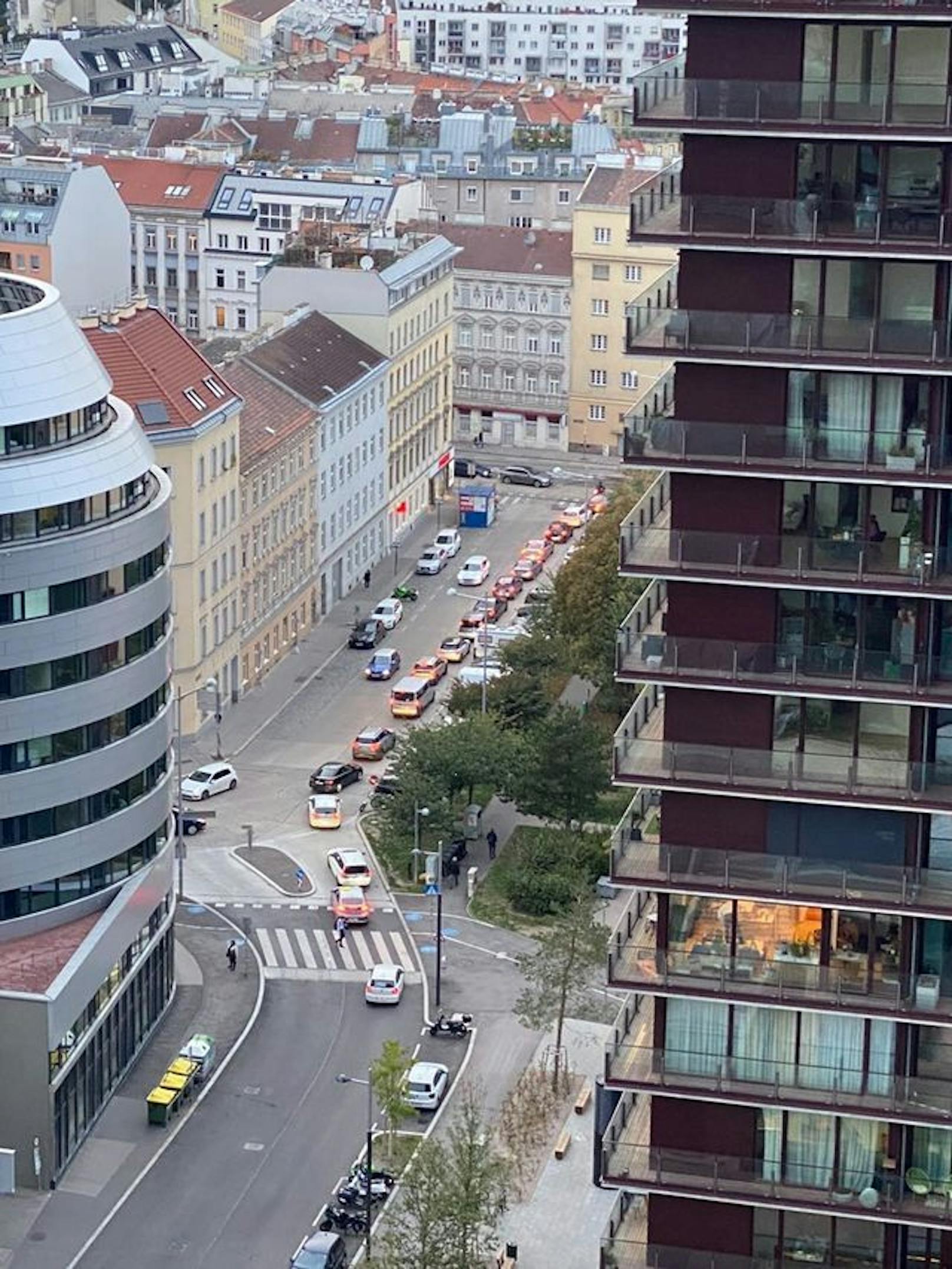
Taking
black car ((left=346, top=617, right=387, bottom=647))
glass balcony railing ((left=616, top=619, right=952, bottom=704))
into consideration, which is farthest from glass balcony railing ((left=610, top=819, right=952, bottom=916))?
black car ((left=346, top=617, right=387, bottom=647))

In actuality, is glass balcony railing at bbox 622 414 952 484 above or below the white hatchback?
above

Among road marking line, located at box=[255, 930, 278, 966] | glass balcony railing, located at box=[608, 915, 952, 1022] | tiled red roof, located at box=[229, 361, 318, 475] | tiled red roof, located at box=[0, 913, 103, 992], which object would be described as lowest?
road marking line, located at box=[255, 930, 278, 966]

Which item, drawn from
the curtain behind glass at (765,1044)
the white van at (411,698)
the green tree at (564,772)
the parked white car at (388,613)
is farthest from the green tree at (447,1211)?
the parked white car at (388,613)

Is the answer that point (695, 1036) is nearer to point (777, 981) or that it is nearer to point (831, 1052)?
point (777, 981)

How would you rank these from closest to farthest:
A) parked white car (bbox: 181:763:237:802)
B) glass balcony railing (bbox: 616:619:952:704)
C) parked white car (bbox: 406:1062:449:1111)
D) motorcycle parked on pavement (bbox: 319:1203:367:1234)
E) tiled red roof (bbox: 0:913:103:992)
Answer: glass balcony railing (bbox: 616:619:952:704), motorcycle parked on pavement (bbox: 319:1203:367:1234), tiled red roof (bbox: 0:913:103:992), parked white car (bbox: 406:1062:449:1111), parked white car (bbox: 181:763:237:802)

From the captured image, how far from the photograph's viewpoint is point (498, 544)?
19275 cm

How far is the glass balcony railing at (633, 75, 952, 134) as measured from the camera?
65.9 metres

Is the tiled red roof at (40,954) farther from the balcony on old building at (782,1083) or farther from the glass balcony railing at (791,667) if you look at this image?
the glass balcony railing at (791,667)

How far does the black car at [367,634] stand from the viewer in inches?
6683

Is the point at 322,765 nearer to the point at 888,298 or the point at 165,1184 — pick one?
the point at 165,1184

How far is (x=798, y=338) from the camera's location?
67500 millimetres

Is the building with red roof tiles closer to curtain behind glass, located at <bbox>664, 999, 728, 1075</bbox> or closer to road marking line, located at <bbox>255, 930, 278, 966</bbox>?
road marking line, located at <bbox>255, 930, 278, 966</bbox>

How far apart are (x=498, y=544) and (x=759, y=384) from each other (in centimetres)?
12459

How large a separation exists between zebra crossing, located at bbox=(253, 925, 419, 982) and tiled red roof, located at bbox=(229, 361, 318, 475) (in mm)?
35759
